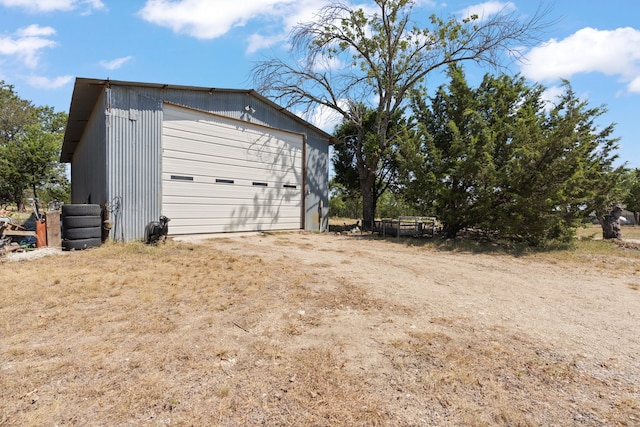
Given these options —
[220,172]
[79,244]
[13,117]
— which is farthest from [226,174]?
[13,117]

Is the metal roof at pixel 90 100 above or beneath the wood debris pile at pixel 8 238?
above

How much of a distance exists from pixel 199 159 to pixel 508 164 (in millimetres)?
9599

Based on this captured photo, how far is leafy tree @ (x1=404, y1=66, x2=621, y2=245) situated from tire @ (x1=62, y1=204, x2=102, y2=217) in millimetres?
9321

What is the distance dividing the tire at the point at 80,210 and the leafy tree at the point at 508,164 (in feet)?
30.6

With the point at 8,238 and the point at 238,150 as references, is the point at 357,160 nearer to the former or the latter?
the point at 238,150

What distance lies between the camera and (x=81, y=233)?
8242 mm

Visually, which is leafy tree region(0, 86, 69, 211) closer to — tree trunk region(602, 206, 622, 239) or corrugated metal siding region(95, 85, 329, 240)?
corrugated metal siding region(95, 85, 329, 240)

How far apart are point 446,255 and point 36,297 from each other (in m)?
8.79

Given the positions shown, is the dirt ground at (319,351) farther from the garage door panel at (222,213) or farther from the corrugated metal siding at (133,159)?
the garage door panel at (222,213)

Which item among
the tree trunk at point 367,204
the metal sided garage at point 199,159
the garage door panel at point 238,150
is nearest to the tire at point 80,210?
the metal sided garage at point 199,159

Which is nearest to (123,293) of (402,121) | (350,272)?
(350,272)

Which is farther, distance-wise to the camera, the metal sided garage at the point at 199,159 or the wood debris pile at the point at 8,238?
the metal sided garage at the point at 199,159

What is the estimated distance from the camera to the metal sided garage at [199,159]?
30.8 ft

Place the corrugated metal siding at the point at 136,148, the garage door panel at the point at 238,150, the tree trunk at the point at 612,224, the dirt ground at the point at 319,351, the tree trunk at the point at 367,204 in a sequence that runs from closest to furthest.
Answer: the dirt ground at the point at 319,351 < the corrugated metal siding at the point at 136,148 < the garage door panel at the point at 238,150 < the tree trunk at the point at 612,224 < the tree trunk at the point at 367,204
